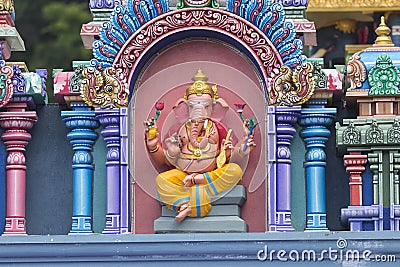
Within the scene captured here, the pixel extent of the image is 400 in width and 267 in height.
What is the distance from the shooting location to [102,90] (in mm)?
13875

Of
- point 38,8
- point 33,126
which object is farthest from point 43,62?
point 33,126

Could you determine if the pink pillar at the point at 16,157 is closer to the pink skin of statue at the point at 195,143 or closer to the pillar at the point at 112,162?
the pillar at the point at 112,162

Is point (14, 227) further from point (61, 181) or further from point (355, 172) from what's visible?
point (355, 172)

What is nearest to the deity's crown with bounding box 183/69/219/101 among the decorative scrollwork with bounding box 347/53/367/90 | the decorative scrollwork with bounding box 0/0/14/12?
the decorative scrollwork with bounding box 347/53/367/90

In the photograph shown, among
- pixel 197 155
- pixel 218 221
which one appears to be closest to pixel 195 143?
pixel 197 155

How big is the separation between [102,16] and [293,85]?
164 centimetres

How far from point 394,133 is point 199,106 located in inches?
60.0

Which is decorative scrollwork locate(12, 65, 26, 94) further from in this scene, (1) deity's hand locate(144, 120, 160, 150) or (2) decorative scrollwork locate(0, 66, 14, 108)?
(1) deity's hand locate(144, 120, 160, 150)

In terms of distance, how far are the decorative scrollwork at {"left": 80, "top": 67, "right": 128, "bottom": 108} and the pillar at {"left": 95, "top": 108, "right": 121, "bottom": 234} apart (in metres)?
0.06

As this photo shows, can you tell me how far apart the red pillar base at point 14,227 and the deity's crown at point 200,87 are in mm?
1626

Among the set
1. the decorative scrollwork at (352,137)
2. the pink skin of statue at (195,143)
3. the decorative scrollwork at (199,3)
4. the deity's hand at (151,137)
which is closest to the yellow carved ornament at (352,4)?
the decorative scrollwork at (199,3)

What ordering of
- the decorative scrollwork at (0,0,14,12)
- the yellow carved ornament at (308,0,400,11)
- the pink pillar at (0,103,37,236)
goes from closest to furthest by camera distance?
the pink pillar at (0,103,37,236) → the decorative scrollwork at (0,0,14,12) → the yellow carved ornament at (308,0,400,11)

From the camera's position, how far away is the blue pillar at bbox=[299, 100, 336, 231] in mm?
13766

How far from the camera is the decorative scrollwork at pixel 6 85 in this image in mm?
13828
